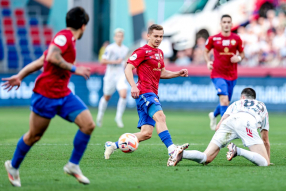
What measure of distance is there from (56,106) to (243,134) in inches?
110

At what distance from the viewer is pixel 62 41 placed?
561 cm

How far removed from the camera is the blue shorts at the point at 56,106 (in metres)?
5.72

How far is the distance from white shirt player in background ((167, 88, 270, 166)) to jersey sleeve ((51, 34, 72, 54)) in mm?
2344

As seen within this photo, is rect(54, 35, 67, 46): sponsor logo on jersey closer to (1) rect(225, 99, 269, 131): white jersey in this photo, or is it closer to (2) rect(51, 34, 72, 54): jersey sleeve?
(2) rect(51, 34, 72, 54): jersey sleeve

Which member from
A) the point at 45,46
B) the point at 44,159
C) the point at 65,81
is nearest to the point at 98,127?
the point at 44,159

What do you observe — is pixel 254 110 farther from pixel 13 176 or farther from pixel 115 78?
pixel 115 78

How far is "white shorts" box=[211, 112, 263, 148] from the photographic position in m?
7.09

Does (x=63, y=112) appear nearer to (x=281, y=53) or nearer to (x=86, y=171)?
(x=86, y=171)

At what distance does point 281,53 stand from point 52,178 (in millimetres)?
17572

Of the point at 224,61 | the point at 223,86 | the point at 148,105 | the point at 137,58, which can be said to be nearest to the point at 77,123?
the point at 148,105

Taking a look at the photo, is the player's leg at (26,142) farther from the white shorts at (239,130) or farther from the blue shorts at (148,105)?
the white shorts at (239,130)

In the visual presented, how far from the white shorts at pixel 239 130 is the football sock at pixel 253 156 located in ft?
0.52

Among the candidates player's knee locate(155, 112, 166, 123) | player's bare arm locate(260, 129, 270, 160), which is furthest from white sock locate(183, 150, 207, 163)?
player's bare arm locate(260, 129, 270, 160)

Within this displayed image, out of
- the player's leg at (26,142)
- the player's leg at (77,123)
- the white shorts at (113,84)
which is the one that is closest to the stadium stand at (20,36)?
the white shorts at (113,84)
